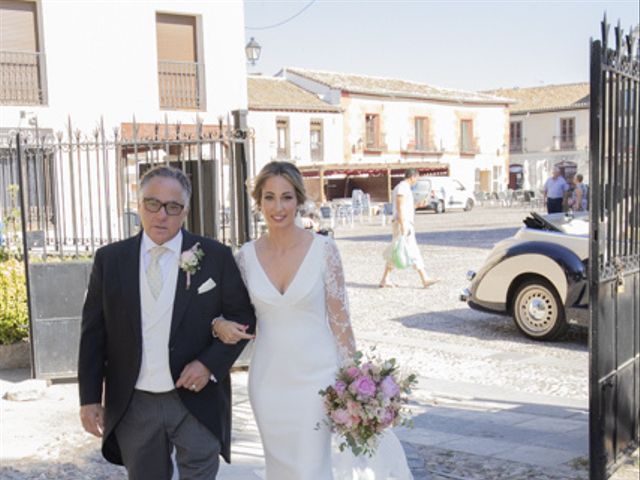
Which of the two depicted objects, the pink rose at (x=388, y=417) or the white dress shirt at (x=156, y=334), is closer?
the white dress shirt at (x=156, y=334)

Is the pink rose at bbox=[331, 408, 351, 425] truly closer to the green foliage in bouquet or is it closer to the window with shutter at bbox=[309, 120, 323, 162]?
the green foliage in bouquet

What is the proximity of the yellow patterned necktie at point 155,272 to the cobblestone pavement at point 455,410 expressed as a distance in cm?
204

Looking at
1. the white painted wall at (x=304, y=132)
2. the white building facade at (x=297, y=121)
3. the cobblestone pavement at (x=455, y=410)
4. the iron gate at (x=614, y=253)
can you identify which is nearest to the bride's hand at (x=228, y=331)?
the cobblestone pavement at (x=455, y=410)

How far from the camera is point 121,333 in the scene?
341cm

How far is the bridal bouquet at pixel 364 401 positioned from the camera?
3.54 meters

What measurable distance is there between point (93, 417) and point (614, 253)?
10.3 ft

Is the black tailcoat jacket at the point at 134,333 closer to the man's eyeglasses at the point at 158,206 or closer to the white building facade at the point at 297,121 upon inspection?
the man's eyeglasses at the point at 158,206

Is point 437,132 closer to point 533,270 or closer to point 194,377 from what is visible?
point 533,270

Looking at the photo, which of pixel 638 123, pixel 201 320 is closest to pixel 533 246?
pixel 638 123

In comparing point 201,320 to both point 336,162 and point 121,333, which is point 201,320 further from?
point 336,162

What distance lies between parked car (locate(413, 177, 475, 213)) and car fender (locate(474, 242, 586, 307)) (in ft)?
95.1

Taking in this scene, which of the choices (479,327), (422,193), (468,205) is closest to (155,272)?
(479,327)

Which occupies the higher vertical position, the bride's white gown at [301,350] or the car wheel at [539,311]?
the bride's white gown at [301,350]

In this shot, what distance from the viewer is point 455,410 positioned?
265 inches
